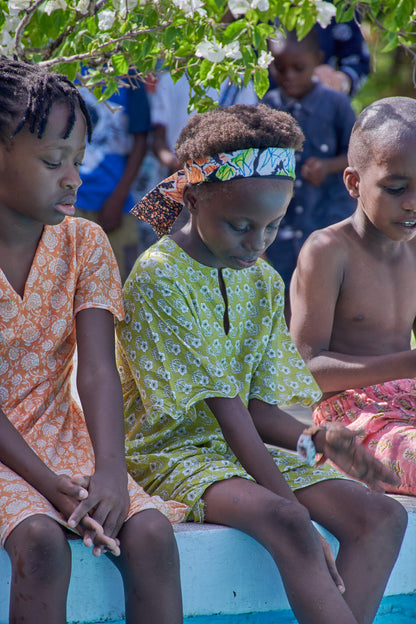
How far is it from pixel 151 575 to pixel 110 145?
3615 millimetres

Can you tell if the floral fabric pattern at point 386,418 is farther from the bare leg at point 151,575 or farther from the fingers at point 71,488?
the fingers at point 71,488

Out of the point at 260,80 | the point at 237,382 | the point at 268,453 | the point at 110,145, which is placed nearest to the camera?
the point at 268,453

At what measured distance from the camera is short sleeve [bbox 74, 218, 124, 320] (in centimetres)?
262

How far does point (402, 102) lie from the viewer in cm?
329

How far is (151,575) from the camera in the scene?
2156 millimetres

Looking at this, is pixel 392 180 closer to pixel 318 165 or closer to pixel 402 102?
pixel 402 102

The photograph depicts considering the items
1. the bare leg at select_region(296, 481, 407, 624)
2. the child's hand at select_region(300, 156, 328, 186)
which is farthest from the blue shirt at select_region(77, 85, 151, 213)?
the bare leg at select_region(296, 481, 407, 624)

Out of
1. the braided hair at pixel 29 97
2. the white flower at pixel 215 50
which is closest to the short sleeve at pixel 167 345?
the braided hair at pixel 29 97

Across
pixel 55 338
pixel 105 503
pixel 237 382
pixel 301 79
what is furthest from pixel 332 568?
pixel 301 79

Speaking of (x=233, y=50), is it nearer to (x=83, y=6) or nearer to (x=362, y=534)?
(x=83, y=6)

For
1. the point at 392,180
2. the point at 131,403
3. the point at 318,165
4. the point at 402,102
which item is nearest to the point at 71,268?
the point at 131,403

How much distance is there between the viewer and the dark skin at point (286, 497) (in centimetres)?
227

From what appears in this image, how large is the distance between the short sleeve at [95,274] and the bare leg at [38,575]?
2.50 ft

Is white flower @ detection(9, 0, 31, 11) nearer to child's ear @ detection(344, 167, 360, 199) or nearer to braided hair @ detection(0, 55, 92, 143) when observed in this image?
braided hair @ detection(0, 55, 92, 143)
